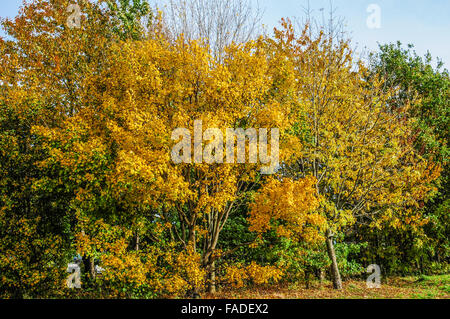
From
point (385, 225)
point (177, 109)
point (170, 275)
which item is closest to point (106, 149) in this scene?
point (177, 109)

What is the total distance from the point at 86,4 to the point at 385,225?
2010 centimetres

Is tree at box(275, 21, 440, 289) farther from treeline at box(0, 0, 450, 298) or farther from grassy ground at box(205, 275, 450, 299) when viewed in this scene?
grassy ground at box(205, 275, 450, 299)

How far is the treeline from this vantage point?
9.17 m

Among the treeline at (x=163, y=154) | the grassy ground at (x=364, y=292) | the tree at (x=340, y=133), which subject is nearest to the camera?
the treeline at (x=163, y=154)

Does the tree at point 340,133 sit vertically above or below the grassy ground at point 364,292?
→ above

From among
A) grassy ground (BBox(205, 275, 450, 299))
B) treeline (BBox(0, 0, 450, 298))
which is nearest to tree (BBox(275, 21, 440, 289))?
treeline (BBox(0, 0, 450, 298))

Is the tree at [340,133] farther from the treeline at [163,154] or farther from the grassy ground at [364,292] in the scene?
the grassy ground at [364,292]

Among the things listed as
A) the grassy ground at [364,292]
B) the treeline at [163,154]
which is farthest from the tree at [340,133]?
the grassy ground at [364,292]

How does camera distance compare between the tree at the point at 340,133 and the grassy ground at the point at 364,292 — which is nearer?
the grassy ground at the point at 364,292

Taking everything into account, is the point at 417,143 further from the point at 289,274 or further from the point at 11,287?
the point at 11,287

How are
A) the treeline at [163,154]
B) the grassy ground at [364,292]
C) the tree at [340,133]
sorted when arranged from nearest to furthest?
the treeline at [163,154], the grassy ground at [364,292], the tree at [340,133]

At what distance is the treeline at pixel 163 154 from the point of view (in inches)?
361

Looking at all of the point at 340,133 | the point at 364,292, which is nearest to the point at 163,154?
the point at 340,133

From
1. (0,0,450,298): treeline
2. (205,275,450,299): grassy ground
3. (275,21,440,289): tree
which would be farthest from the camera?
(275,21,440,289): tree
